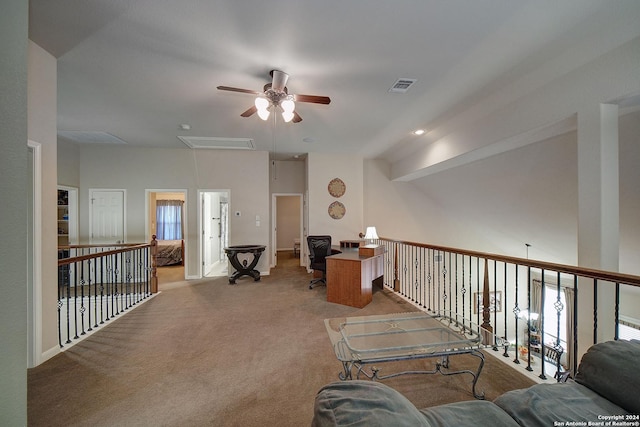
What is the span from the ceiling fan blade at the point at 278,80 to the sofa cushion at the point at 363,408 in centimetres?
259

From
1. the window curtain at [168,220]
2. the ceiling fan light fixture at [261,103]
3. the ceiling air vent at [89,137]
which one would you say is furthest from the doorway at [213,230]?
the ceiling fan light fixture at [261,103]

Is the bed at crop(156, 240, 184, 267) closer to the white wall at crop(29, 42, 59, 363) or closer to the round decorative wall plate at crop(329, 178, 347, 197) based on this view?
the white wall at crop(29, 42, 59, 363)

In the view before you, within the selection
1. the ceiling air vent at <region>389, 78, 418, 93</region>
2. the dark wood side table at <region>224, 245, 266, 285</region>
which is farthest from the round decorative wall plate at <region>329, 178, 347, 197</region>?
the ceiling air vent at <region>389, 78, 418, 93</region>

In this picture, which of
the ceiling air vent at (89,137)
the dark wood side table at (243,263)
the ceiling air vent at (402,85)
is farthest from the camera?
the dark wood side table at (243,263)

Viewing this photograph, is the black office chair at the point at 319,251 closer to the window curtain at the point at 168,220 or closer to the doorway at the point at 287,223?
the doorway at the point at 287,223

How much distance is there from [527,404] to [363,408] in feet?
2.33

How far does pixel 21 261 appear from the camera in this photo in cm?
93

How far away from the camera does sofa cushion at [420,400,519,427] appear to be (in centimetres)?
87

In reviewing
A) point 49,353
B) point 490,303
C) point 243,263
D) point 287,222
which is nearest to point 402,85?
point 490,303

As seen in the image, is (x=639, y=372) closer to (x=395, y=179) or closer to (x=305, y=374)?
(x=305, y=374)

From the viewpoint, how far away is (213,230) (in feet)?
20.0

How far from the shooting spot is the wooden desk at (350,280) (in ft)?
11.5

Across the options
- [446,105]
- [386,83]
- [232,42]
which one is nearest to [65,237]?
[232,42]

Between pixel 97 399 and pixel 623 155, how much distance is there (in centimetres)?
518
